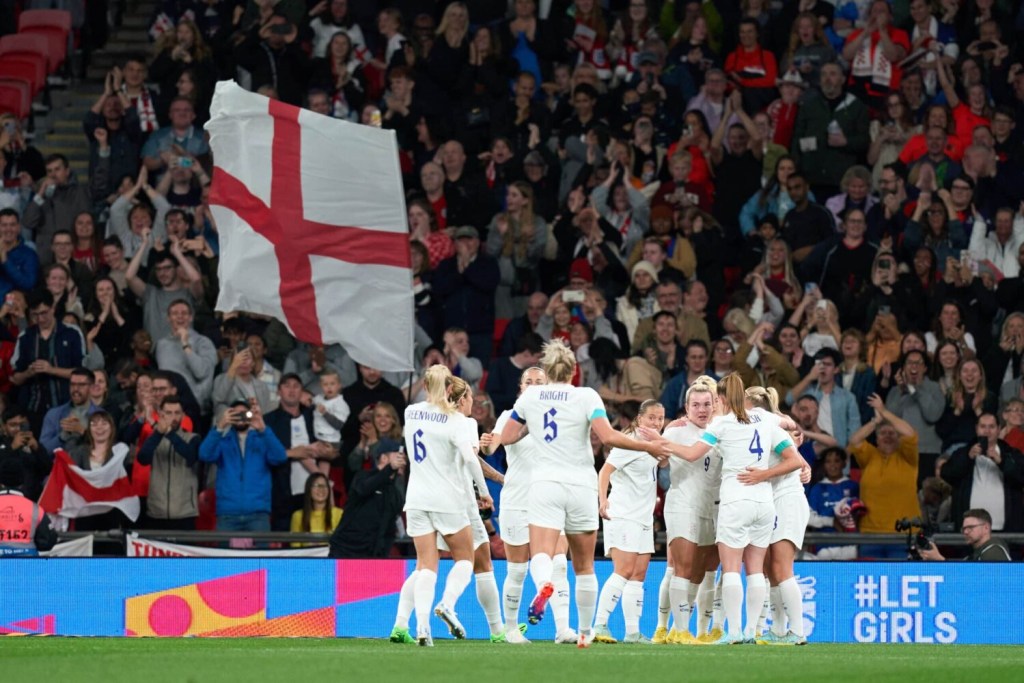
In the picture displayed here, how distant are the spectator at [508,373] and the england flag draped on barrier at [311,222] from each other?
2.59 m

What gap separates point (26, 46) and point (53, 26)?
70 centimetres

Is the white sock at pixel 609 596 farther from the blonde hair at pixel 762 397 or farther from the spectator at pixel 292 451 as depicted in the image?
the spectator at pixel 292 451

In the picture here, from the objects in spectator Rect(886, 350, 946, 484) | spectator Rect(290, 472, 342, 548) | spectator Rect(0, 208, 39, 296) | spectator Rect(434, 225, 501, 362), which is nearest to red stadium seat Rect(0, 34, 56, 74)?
spectator Rect(0, 208, 39, 296)

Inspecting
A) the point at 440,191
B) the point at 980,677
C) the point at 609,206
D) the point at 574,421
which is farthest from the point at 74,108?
the point at 980,677

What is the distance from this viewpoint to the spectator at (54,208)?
2336 cm

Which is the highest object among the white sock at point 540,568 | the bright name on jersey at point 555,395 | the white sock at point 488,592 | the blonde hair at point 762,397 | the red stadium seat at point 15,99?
the red stadium seat at point 15,99

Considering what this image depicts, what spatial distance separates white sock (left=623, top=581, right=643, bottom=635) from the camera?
1620 cm

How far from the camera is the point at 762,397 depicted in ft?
52.7

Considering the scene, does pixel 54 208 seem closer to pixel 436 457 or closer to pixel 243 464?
pixel 243 464

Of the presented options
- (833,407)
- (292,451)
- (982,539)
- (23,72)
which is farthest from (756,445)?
(23,72)

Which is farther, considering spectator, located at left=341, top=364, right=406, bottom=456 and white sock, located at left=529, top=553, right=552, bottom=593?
spectator, located at left=341, top=364, right=406, bottom=456

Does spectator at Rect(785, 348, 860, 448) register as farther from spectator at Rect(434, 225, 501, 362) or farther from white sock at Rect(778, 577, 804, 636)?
white sock at Rect(778, 577, 804, 636)

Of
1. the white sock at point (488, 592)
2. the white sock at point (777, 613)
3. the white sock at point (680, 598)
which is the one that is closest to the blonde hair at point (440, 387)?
the white sock at point (488, 592)

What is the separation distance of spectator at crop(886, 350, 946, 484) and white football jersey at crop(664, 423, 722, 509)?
5.06m
